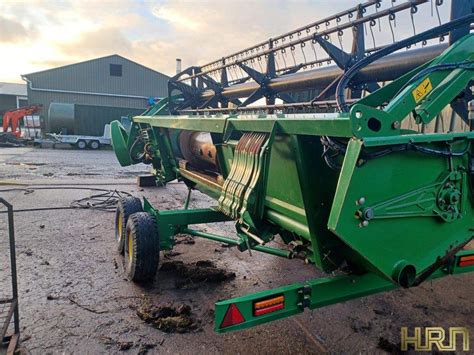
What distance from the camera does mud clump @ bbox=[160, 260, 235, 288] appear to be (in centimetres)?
368

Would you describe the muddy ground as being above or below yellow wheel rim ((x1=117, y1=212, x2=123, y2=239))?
below

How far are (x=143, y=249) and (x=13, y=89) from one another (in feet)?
135

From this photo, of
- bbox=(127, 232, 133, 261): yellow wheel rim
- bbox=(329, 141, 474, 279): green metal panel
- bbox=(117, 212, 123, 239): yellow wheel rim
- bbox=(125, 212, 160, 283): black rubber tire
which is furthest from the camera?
bbox=(117, 212, 123, 239): yellow wheel rim

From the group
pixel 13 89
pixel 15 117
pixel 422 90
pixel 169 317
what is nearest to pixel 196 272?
pixel 169 317

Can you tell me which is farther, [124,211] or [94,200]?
[94,200]

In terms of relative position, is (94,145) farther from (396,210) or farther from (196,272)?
(396,210)

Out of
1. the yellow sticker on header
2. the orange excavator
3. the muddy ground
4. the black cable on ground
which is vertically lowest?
the muddy ground

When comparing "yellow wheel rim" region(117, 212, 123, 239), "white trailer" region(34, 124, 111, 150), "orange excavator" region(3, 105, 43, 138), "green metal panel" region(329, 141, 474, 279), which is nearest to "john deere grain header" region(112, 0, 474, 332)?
"green metal panel" region(329, 141, 474, 279)

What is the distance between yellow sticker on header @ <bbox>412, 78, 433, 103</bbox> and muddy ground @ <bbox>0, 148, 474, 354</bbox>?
168 cm

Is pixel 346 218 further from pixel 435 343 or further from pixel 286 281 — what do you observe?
pixel 286 281

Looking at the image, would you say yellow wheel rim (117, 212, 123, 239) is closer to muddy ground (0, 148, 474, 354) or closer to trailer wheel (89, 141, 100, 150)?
muddy ground (0, 148, 474, 354)

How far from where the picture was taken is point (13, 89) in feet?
125

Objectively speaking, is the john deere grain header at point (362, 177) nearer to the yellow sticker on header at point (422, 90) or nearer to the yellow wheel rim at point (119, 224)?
the yellow sticker on header at point (422, 90)

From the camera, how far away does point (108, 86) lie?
2855cm
